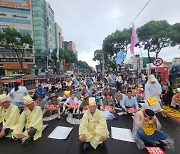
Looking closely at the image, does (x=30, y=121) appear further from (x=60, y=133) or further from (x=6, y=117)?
(x=60, y=133)

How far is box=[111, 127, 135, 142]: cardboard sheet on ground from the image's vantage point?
19.1 ft

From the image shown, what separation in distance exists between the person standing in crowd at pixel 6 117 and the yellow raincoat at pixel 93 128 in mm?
2323

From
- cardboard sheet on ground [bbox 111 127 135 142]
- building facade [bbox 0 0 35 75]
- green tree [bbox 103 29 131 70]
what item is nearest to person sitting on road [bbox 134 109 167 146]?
cardboard sheet on ground [bbox 111 127 135 142]

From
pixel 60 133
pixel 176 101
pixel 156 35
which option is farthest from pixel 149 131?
pixel 156 35

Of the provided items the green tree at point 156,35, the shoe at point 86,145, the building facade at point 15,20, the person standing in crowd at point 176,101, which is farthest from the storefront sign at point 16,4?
the shoe at point 86,145

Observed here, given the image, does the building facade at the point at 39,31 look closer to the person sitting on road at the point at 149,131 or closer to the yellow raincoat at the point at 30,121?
the yellow raincoat at the point at 30,121

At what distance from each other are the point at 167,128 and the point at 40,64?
63.8 m

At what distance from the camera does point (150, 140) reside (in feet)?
16.7

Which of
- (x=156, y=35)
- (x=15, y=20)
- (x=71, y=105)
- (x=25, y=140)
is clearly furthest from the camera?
(x=15, y=20)

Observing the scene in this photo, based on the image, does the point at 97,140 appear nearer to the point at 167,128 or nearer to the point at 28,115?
the point at 28,115

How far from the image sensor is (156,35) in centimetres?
3472

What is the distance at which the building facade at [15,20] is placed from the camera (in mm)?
57278

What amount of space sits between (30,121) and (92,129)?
1902mm

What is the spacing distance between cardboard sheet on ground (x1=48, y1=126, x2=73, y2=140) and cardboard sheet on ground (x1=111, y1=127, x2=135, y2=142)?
1.45m
